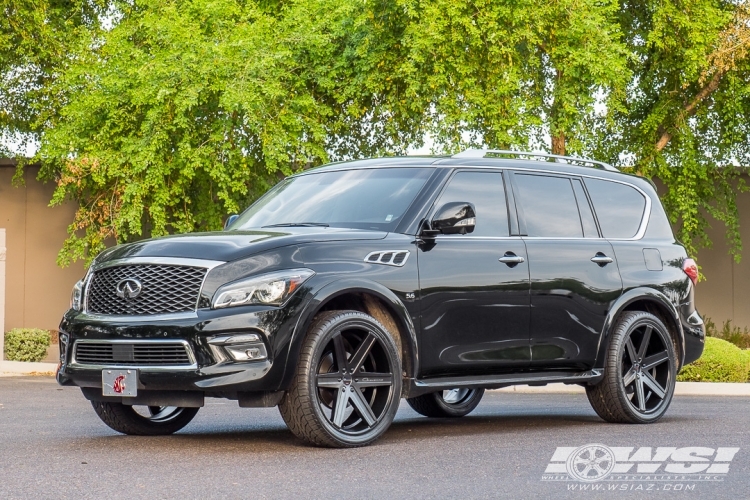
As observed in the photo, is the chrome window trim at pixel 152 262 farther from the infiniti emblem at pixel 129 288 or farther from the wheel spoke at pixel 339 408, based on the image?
the wheel spoke at pixel 339 408

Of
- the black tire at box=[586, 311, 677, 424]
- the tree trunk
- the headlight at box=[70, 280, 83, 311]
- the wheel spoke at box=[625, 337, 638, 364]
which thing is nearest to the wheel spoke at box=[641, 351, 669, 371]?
the black tire at box=[586, 311, 677, 424]

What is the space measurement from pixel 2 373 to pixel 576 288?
10292 mm

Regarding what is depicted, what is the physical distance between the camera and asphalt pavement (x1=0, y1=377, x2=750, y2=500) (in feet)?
21.4

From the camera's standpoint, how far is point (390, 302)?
27.4 ft

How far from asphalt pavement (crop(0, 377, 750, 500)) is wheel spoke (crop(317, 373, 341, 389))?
0.42 m

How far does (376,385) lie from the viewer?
8195mm

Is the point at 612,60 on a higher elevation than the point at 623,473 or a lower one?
higher

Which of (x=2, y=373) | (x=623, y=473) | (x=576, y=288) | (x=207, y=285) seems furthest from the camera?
(x=2, y=373)

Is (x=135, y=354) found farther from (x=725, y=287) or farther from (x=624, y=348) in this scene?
(x=725, y=287)

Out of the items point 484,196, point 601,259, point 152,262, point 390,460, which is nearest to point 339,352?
point 390,460

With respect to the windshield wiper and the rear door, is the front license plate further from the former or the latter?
the rear door

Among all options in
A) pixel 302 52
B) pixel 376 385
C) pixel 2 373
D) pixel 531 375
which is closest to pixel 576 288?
pixel 531 375

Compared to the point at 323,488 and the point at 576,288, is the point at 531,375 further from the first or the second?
the point at 323,488

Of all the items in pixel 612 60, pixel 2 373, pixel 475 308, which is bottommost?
pixel 2 373
